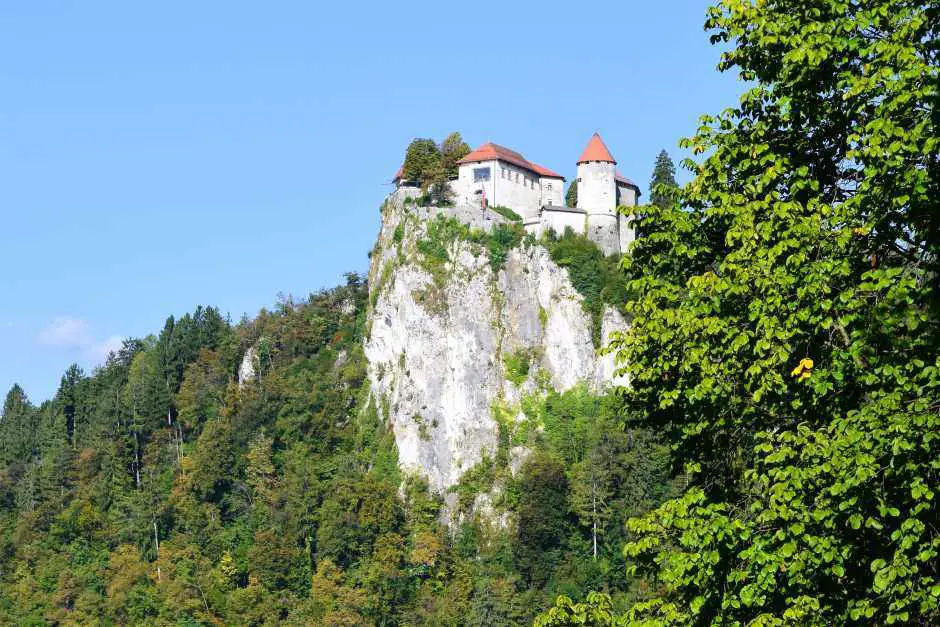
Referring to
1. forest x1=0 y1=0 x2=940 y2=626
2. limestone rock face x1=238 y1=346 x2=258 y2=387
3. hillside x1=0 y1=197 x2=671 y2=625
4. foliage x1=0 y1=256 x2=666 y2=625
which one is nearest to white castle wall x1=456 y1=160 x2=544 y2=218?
hillside x1=0 y1=197 x2=671 y2=625

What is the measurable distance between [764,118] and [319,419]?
71.9m

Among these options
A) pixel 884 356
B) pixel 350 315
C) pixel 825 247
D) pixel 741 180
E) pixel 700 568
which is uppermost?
pixel 350 315

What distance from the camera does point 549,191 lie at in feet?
286

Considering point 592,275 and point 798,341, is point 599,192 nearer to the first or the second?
point 592,275

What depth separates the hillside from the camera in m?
73.1

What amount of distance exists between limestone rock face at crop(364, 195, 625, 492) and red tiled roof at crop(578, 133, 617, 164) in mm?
6283

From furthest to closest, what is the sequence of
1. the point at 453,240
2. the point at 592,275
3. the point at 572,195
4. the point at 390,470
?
the point at 572,195, the point at 453,240, the point at 390,470, the point at 592,275

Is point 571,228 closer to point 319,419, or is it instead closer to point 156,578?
point 319,419

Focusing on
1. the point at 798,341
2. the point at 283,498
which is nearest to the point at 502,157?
the point at 283,498

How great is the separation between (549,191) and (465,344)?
12.0 metres

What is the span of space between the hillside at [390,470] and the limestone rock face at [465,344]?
0.36 ft

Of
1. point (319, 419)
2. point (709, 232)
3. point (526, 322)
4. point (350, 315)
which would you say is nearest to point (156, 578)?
point (319, 419)

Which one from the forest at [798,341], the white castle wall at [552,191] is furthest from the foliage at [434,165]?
the forest at [798,341]

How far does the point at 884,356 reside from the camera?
44.5 feet
